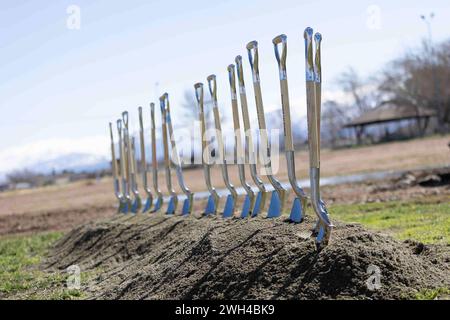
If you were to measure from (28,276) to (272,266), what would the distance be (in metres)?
5.02

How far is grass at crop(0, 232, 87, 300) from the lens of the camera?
7.98 m

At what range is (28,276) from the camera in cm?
958

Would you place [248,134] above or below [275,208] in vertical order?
above

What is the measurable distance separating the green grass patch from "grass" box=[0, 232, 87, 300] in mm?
4326

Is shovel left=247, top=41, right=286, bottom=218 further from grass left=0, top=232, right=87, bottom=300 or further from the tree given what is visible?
the tree

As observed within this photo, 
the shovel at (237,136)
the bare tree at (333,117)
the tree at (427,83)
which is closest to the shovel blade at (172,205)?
the shovel at (237,136)

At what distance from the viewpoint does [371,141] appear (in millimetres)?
67250

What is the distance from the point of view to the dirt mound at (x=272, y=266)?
17.5ft

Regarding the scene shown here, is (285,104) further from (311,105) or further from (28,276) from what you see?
(28,276)

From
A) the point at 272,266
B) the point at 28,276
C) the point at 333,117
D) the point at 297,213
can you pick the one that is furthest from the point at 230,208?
the point at 333,117

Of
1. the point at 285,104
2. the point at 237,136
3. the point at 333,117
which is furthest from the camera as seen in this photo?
the point at 333,117

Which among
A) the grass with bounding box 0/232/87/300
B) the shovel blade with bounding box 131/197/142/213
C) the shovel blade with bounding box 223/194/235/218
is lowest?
the grass with bounding box 0/232/87/300

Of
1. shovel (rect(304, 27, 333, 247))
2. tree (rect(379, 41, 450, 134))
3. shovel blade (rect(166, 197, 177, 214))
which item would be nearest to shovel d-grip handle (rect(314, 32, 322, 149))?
shovel (rect(304, 27, 333, 247))

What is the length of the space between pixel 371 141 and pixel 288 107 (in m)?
62.0
